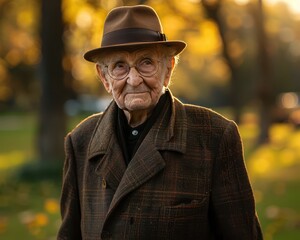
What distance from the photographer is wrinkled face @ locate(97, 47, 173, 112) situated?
322 cm

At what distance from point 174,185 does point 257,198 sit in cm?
725

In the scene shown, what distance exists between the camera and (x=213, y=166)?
3229mm

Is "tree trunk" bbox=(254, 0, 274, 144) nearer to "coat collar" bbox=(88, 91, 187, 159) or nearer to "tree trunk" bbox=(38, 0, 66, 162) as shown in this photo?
"tree trunk" bbox=(38, 0, 66, 162)

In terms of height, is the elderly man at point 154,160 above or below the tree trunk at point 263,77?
below

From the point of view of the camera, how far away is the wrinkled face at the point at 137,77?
3225 millimetres

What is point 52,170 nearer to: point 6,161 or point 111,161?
point 6,161

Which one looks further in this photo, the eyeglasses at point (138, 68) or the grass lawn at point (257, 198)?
the grass lawn at point (257, 198)

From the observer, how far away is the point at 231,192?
10.5 ft

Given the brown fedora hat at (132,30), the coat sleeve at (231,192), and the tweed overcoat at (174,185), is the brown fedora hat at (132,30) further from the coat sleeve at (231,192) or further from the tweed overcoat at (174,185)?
the coat sleeve at (231,192)

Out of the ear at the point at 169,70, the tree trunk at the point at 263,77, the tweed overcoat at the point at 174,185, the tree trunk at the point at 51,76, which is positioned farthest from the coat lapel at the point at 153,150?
the tree trunk at the point at 263,77

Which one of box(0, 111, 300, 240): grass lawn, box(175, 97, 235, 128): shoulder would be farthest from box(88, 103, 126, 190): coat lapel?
box(0, 111, 300, 240): grass lawn

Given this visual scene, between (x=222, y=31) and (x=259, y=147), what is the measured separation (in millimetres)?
7339

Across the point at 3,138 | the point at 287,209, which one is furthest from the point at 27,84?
the point at 287,209

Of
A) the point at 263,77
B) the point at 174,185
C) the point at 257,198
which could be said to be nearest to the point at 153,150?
the point at 174,185
